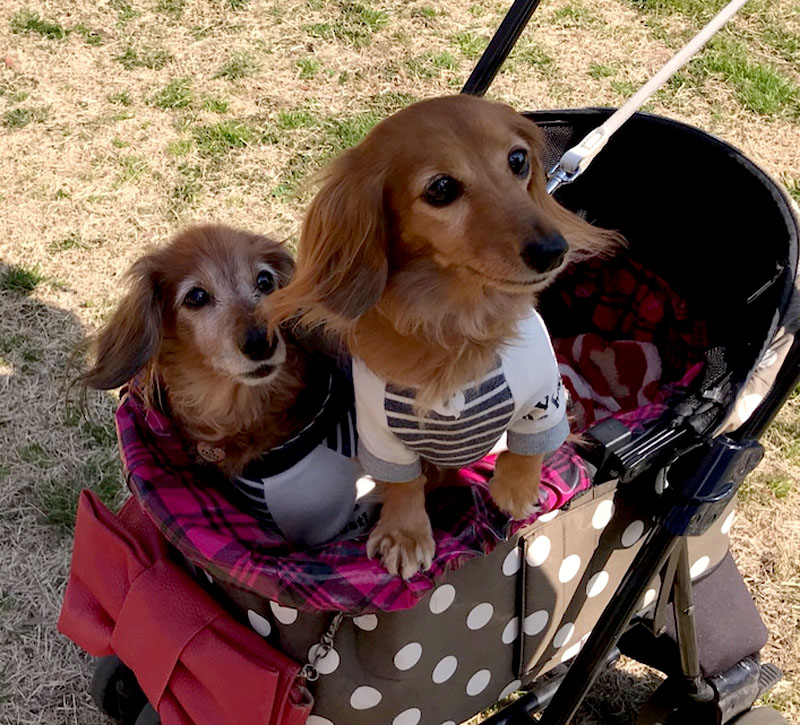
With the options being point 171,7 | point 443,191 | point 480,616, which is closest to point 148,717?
point 480,616

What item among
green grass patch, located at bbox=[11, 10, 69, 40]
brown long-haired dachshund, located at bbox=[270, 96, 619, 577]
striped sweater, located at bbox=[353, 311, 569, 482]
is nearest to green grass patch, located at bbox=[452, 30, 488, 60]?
green grass patch, located at bbox=[11, 10, 69, 40]

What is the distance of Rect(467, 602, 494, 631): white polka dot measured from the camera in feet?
4.79

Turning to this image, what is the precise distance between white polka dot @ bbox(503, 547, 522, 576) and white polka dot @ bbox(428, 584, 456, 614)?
0.36 feet

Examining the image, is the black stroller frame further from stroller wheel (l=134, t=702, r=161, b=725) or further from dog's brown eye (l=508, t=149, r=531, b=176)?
stroller wheel (l=134, t=702, r=161, b=725)

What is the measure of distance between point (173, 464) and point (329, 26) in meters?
3.33

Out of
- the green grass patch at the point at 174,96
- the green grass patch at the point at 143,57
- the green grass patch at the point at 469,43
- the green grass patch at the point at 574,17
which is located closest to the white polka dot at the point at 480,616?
the green grass patch at the point at 174,96

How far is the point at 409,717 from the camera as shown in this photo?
4.90ft

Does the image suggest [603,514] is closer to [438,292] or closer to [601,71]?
[438,292]

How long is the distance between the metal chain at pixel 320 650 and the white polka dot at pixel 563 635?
0.52 metres

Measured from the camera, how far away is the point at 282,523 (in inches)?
64.6

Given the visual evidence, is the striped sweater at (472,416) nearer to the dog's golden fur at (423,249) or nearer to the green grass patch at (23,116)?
the dog's golden fur at (423,249)

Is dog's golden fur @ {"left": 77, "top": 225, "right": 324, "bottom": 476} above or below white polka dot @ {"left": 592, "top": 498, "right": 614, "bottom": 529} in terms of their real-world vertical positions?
below

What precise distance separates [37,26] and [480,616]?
4.10 meters

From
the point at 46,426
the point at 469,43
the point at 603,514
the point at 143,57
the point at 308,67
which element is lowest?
the point at 46,426
